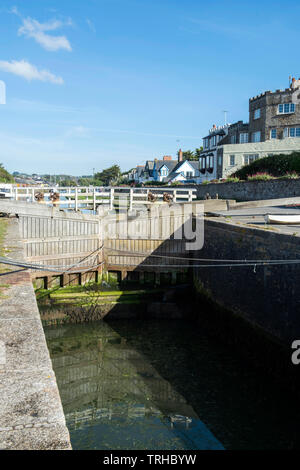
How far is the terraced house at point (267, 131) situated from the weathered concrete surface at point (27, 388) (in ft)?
121

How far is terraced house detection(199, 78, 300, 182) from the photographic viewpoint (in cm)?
3909

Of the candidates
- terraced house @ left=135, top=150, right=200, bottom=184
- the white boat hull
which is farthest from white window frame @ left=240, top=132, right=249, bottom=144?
the white boat hull

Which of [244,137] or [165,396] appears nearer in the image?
[165,396]

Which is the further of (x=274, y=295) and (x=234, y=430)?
(x=274, y=295)

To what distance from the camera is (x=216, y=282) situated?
552 inches

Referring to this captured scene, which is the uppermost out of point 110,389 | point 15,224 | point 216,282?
A: point 15,224

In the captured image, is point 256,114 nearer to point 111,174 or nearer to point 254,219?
point 254,219

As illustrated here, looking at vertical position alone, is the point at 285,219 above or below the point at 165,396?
above

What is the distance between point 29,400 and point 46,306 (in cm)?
1079

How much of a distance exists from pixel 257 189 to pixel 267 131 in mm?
18241

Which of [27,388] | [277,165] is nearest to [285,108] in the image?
[277,165]

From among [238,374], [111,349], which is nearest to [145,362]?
[111,349]

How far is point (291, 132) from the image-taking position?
41156mm
